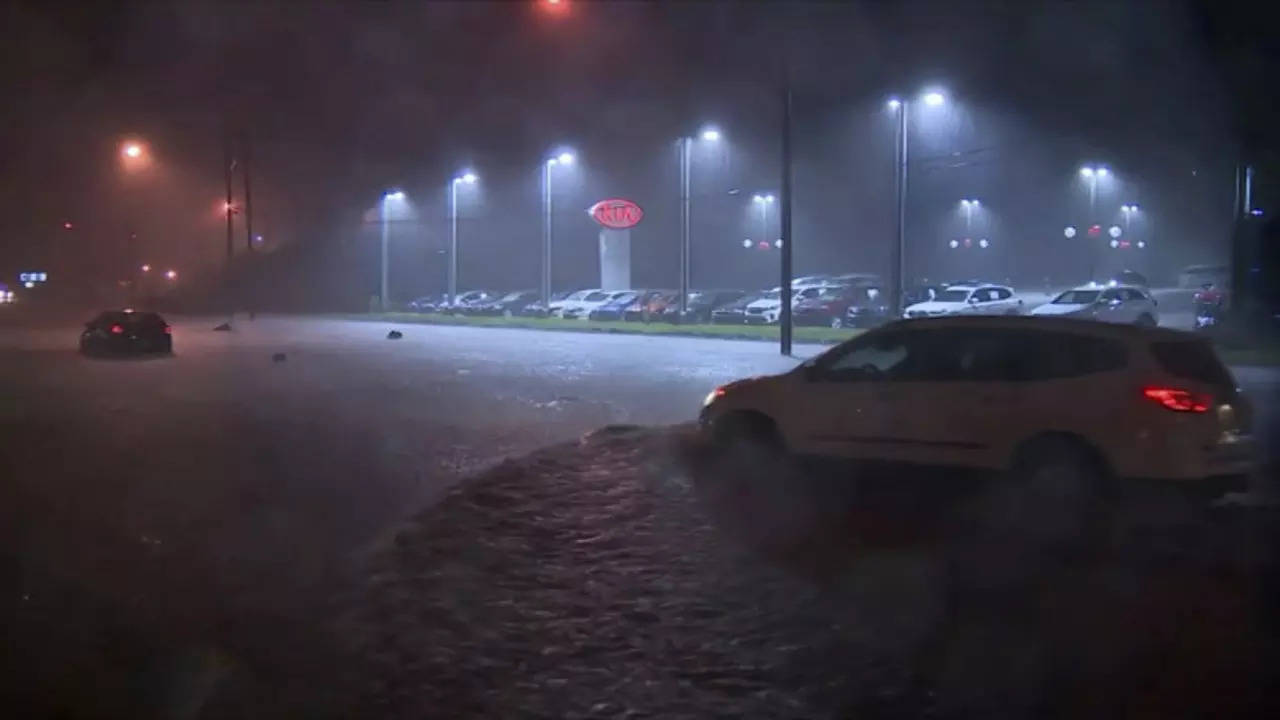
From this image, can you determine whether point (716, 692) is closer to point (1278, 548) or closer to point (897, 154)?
point (1278, 548)

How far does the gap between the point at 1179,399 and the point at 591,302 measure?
158 ft

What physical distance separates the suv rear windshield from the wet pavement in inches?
48.6

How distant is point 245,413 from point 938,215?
52.1m

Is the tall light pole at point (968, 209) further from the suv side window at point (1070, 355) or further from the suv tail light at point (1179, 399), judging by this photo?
the suv tail light at point (1179, 399)

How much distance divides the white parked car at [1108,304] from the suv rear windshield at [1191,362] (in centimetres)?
2501

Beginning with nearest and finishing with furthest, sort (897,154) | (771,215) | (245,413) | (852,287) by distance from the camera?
(245,413), (897,154), (852,287), (771,215)

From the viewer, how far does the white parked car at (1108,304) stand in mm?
33906

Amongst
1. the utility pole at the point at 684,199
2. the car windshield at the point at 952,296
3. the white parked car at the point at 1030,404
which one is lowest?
the white parked car at the point at 1030,404

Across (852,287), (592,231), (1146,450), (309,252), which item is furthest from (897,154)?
(309,252)

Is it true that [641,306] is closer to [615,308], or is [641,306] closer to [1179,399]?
[615,308]

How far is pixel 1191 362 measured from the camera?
929 cm

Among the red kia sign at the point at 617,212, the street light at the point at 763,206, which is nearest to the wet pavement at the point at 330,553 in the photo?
the red kia sign at the point at 617,212

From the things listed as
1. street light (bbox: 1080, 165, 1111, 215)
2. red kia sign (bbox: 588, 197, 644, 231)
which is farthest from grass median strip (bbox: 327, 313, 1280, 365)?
street light (bbox: 1080, 165, 1111, 215)

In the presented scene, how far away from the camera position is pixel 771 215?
71.6 metres
